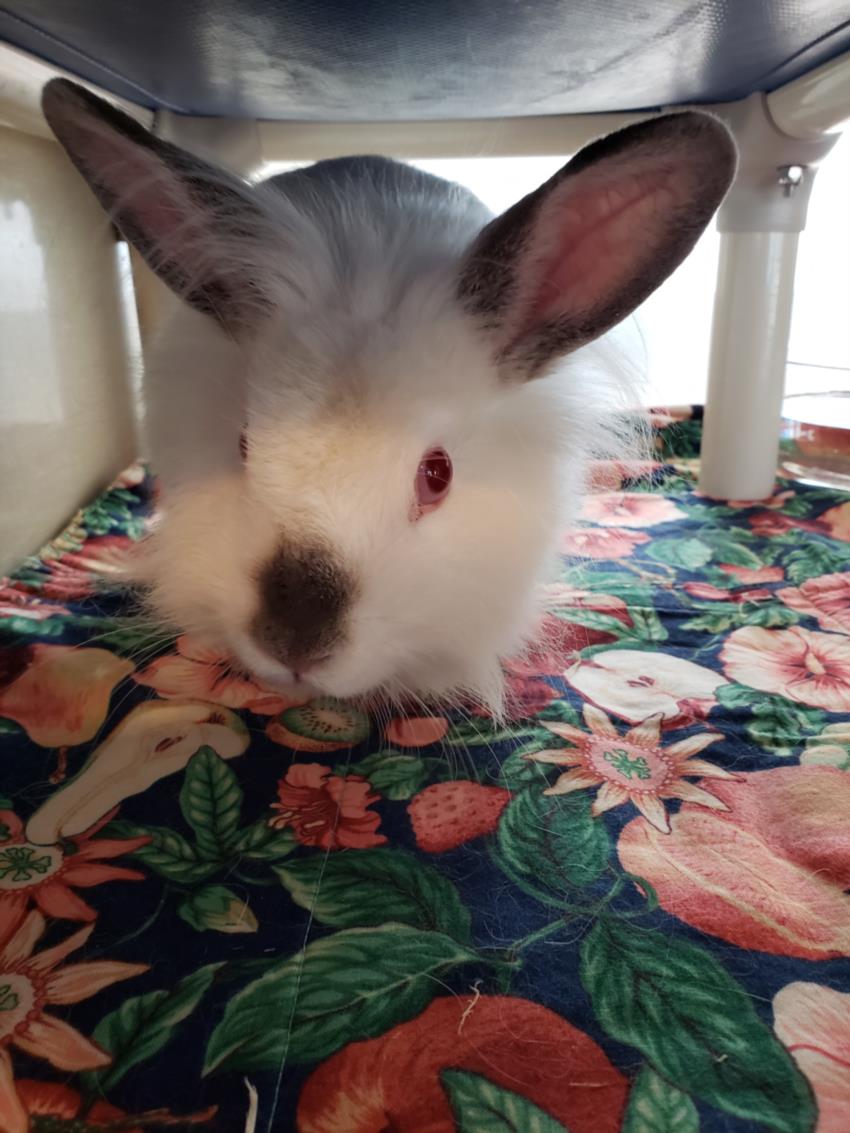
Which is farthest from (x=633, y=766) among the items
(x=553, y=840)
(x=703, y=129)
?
(x=703, y=129)

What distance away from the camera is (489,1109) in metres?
0.54

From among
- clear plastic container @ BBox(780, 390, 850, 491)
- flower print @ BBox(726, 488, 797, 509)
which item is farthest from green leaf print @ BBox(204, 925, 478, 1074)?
clear plastic container @ BBox(780, 390, 850, 491)

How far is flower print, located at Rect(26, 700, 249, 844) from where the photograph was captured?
795 mm

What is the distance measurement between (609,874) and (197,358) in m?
Result: 0.72

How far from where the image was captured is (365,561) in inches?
31.1

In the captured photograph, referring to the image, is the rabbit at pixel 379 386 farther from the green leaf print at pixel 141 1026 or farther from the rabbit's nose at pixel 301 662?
the green leaf print at pixel 141 1026

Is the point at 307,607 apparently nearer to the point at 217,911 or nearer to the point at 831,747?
the point at 217,911

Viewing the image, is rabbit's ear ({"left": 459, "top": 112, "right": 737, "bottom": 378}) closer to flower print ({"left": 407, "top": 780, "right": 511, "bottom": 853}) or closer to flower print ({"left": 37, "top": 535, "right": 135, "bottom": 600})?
flower print ({"left": 407, "top": 780, "right": 511, "bottom": 853})

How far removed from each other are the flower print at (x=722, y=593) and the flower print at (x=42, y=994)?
0.98m

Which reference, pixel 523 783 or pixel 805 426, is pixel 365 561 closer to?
pixel 523 783

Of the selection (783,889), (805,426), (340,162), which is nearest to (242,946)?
(783,889)

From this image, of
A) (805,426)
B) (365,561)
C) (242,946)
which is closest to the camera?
(242,946)

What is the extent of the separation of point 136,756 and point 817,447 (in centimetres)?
164

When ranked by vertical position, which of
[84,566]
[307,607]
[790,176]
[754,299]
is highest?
[790,176]
